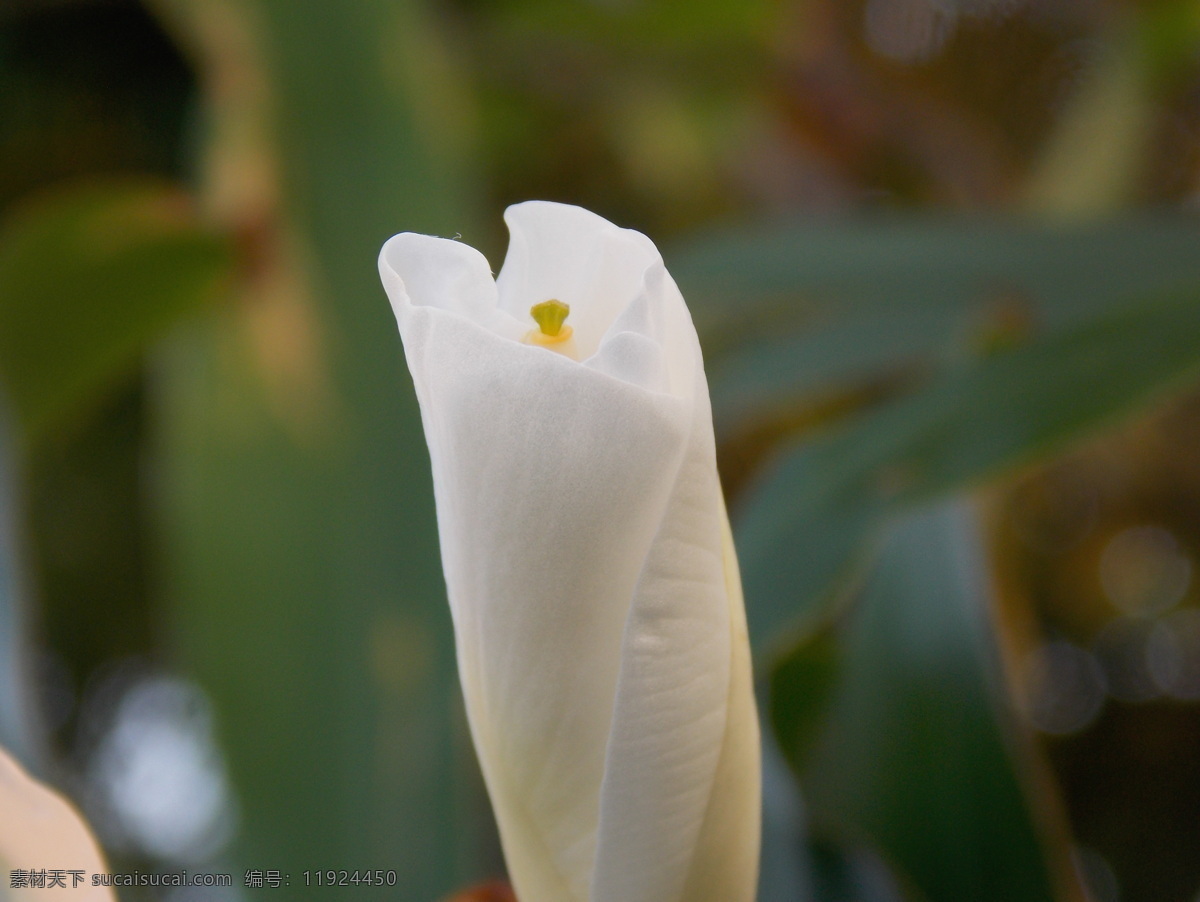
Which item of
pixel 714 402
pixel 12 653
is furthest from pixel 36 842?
pixel 714 402

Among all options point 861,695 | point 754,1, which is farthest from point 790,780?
point 754,1

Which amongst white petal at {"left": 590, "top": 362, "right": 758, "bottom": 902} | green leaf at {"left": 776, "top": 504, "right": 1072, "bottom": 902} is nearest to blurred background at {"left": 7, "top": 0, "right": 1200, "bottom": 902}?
green leaf at {"left": 776, "top": 504, "right": 1072, "bottom": 902}

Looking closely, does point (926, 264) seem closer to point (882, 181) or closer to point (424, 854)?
point (424, 854)

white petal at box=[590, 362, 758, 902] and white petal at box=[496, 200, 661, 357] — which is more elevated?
white petal at box=[496, 200, 661, 357]

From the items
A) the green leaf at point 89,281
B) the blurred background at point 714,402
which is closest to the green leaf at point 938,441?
the blurred background at point 714,402

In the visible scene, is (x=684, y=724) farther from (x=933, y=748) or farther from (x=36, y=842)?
(x=933, y=748)

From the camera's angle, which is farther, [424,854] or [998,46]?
[998,46]

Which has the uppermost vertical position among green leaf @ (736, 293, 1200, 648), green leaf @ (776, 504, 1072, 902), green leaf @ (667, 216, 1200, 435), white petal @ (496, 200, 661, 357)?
green leaf @ (667, 216, 1200, 435)

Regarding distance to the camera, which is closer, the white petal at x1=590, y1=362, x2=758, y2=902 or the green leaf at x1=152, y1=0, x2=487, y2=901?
the white petal at x1=590, y1=362, x2=758, y2=902

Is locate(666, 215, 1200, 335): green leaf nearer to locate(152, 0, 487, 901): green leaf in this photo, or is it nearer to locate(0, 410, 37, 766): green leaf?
locate(152, 0, 487, 901): green leaf
